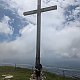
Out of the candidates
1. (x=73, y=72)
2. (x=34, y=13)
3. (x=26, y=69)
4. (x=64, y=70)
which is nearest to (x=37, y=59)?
(x=34, y=13)

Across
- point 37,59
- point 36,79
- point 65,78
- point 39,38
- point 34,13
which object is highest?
point 34,13

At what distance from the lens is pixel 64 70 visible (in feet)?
83.4

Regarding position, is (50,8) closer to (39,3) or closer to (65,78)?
(39,3)

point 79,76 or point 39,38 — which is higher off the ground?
point 39,38

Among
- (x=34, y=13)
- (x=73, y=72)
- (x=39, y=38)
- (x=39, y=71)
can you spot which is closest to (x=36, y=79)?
(x=39, y=71)

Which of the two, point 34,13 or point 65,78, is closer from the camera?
point 34,13

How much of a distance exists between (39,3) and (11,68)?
72.8 ft

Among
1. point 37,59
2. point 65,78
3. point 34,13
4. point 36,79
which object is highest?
point 34,13

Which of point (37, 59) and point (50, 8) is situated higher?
point (50, 8)

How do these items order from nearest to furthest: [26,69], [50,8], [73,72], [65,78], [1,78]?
1. [50,8]
2. [73,72]
3. [1,78]
4. [65,78]
5. [26,69]

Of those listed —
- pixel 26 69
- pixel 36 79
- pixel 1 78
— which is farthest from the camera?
pixel 26 69

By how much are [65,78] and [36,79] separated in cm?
1616

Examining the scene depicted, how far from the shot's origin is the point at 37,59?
12477mm

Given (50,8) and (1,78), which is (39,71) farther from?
(1,78)
